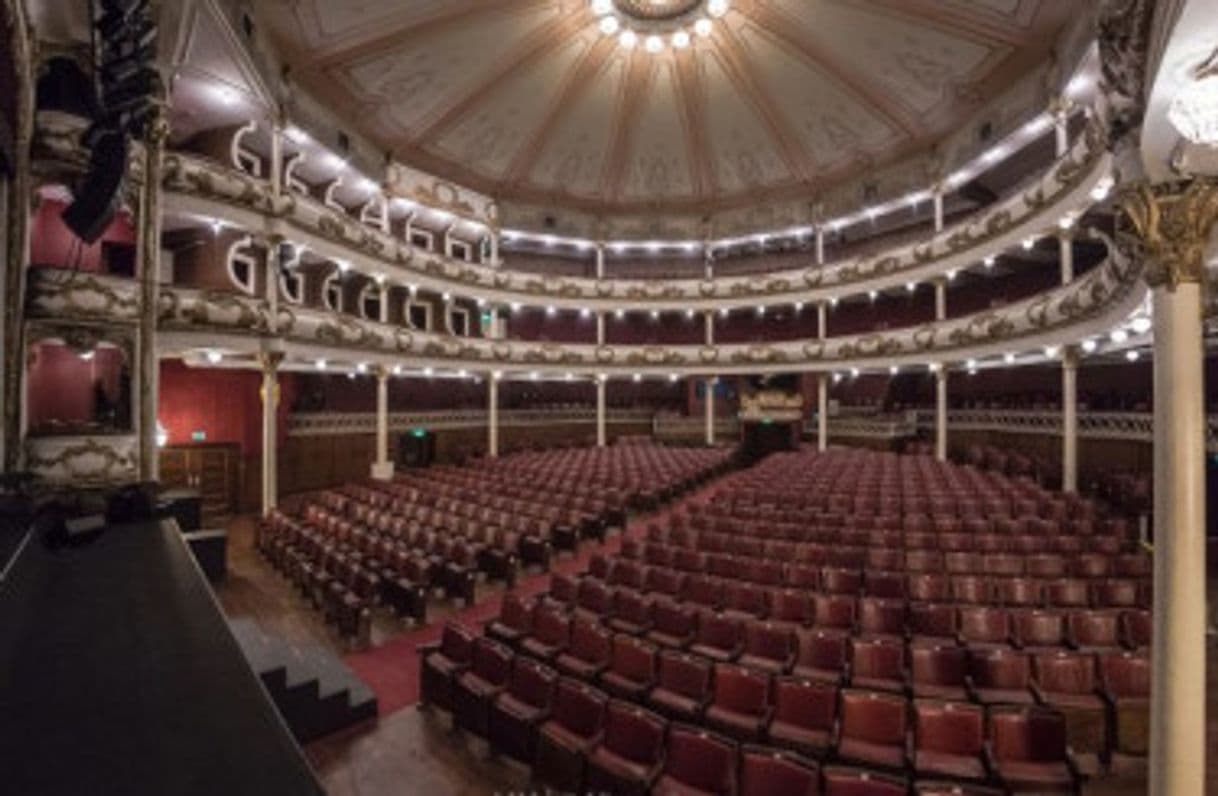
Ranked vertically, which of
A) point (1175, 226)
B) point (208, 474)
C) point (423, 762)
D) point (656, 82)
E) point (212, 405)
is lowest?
point (423, 762)

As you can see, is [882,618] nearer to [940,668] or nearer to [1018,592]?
[940,668]

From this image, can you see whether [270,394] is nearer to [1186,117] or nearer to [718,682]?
[718,682]

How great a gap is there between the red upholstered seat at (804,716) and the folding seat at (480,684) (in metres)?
2.12

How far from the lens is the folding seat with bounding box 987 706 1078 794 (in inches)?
147

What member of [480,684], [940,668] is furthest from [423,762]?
[940,668]

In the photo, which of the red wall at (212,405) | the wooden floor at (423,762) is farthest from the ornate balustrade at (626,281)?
the wooden floor at (423,762)

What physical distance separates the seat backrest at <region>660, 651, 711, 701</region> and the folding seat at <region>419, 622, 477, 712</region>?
172 centimetres

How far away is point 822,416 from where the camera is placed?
2148cm

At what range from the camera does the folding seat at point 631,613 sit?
19.8 ft

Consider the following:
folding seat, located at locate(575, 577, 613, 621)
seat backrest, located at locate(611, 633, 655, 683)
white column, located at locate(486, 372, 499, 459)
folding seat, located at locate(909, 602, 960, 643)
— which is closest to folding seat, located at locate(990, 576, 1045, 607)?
folding seat, located at locate(909, 602, 960, 643)

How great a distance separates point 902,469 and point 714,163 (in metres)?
13.7

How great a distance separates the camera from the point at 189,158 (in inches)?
422

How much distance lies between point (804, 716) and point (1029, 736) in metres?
1.41

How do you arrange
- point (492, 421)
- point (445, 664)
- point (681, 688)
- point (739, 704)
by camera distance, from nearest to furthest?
point (739, 704) < point (681, 688) < point (445, 664) < point (492, 421)
